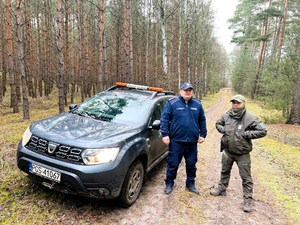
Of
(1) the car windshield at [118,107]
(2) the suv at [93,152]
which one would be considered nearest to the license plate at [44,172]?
(2) the suv at [93,152]

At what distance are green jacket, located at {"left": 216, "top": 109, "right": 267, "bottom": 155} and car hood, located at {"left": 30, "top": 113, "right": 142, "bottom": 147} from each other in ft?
5.32

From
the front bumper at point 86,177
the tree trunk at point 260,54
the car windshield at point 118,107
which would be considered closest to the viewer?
the front bumper at point 86,177

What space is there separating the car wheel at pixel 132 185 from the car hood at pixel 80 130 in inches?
22.7

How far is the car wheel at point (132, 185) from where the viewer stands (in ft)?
12.5

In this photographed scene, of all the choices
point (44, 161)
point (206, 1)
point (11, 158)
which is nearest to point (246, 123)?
point (44, 161)

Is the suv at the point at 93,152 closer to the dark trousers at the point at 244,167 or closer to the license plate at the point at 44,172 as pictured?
the license plate at the point at 44,172

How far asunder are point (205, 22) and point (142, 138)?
1178 inches

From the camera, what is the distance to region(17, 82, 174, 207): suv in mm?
3383

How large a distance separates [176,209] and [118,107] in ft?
7.43

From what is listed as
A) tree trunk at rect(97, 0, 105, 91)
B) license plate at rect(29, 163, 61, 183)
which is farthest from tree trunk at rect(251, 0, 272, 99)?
license plate at rect(29, 163, 61, 183)

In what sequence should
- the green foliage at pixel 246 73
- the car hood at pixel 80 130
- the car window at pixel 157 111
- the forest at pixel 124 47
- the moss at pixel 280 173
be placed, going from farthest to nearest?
the green foliage at pixel 246 73 → the forest at pixel 124 47 → the car window at pixel 157 111 → the moss at pixel 280 173 → the car hood at pixel 80 130

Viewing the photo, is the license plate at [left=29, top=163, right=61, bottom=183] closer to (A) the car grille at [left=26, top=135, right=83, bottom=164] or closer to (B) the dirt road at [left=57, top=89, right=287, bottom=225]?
(A) the car grille at [left=26, top=135, right=83, bottom=164]

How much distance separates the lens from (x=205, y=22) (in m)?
30.8

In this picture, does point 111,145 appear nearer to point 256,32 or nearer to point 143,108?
point 143,108
